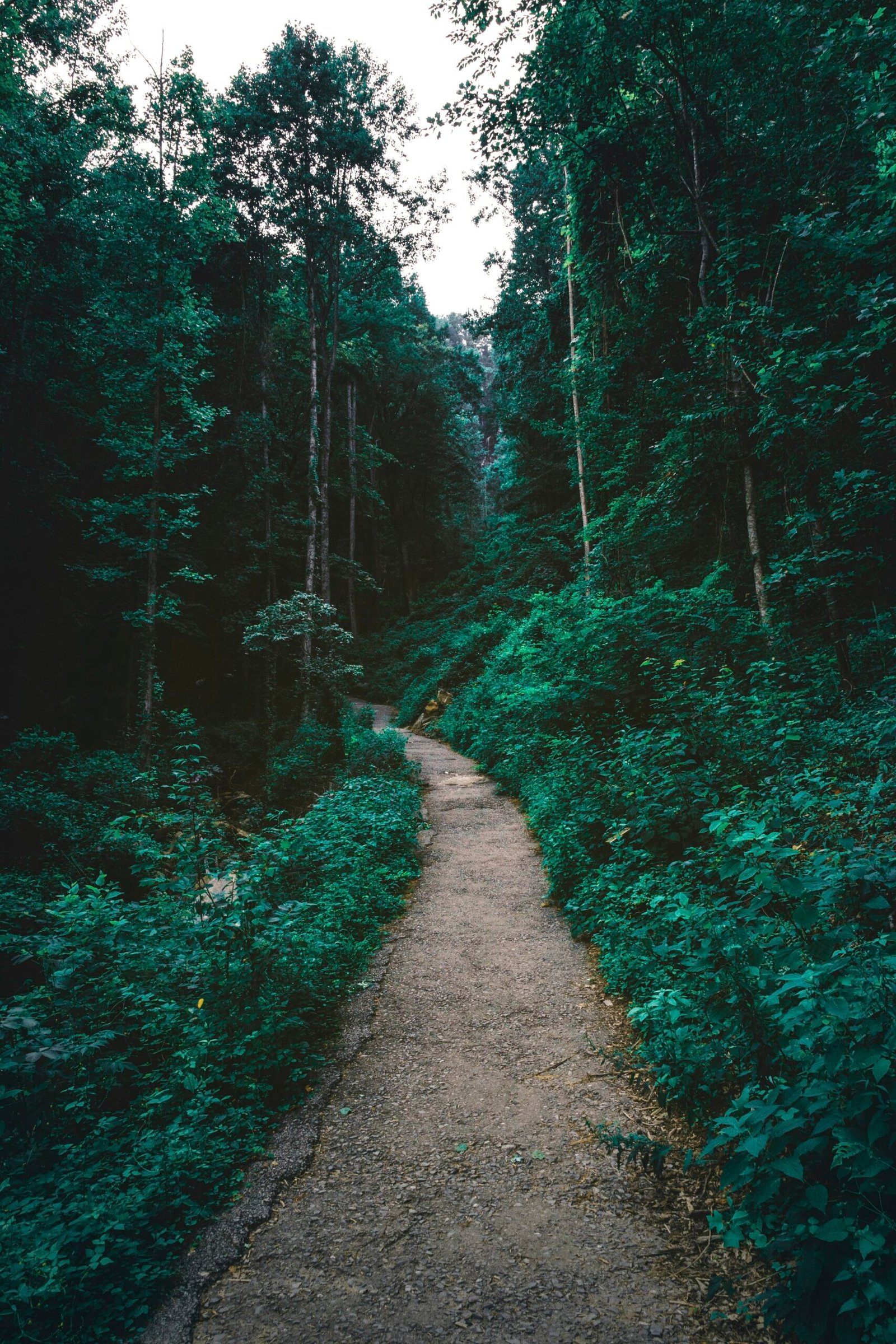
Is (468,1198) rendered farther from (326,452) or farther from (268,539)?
(268,539)

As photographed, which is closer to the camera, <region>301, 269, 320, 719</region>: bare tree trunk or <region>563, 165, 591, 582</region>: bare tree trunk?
<region>563, 165, 591, 582</region>: bare tree trunk

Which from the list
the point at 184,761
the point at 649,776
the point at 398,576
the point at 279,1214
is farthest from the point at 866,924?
the point at 398,576

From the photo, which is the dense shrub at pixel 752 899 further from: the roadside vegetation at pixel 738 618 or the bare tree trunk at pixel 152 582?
the bare tree trunk at pixel 152 582

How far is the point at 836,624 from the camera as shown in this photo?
695 centimetres

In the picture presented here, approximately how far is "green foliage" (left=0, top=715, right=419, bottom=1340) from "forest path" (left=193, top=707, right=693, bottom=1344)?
37 cm

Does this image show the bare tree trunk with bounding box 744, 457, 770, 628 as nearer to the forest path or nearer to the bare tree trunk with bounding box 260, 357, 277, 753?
the forest path

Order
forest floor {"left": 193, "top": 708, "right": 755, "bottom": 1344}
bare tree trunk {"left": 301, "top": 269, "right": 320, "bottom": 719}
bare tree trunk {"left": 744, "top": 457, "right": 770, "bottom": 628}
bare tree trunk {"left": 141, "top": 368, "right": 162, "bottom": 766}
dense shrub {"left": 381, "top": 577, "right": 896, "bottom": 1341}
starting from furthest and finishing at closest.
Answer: bare tree trunk {"left": 301, "top": 269, "right": 320, "bottom": 719} < bare tree trunk {"left": 141, "top": 368, "right": 162, "bottom": 766} < bare tree trunk {"left": 744, "top": 457, "right": 770, "bottom": 628} < forest floor {"left": 193, "top": 708, "right": 755, "bottom": 1344} < dense shrub {"left": 381, "top": 577, "right": 896, "bottom": 1341}

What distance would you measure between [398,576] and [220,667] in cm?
1481

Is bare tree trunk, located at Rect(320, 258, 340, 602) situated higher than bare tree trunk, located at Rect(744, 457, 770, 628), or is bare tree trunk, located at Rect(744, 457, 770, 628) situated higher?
bare tree trunk, located at Rect(320, 258, 340, 602)

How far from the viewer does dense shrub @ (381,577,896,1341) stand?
184cm

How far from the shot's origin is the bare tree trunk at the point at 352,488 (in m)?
26.5

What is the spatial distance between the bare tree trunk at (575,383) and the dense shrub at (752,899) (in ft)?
22.4

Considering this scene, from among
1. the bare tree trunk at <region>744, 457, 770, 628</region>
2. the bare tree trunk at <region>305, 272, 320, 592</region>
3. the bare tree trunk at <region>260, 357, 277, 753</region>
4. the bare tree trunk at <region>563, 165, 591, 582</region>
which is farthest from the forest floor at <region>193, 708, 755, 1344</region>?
the bare tree trunk at <region>260, 357, 277, 753</region>

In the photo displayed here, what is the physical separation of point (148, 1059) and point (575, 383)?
16.1m
